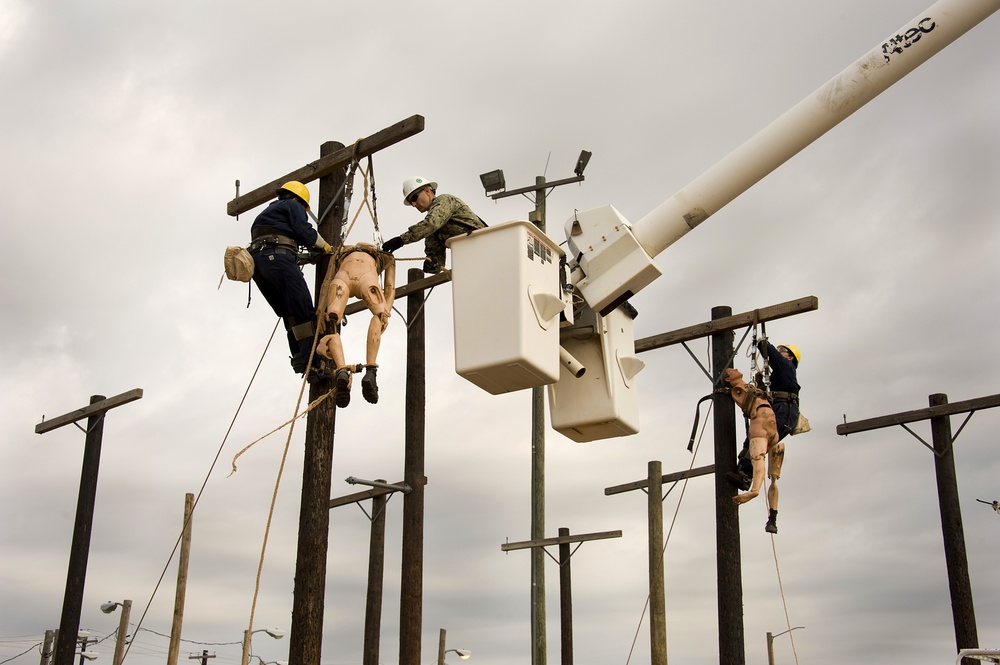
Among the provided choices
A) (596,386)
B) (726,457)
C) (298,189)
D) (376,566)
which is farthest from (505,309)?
(376,566)

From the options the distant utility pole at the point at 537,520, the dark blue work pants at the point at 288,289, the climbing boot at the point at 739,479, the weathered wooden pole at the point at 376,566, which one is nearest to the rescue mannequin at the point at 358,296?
the dark blue work pants at the point at 288,289

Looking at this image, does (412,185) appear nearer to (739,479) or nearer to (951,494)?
(739,479)

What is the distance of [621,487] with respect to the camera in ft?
48.2

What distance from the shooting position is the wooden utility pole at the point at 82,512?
40.7 ft

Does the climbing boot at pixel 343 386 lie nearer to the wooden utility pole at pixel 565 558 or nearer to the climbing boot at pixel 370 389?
the climbing boot at pixel 370 389

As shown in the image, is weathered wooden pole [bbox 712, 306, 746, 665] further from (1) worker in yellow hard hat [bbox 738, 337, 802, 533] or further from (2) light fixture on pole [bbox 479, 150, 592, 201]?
(2) light fixture on pole [bbox 479, 150, 592, 201]

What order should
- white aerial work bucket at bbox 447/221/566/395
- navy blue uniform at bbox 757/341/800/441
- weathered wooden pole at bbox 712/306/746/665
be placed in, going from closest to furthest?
white aerial work bucket at bbox 447/221/566/395 < weathered wooden pole at bbox 712/306/746/665 < navy blue uniform at bbox 757/341/800/441

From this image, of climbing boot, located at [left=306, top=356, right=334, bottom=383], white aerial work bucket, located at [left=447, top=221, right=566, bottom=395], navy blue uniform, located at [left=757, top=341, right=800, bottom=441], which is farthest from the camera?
navy blue uniform, located at [left=757, top=341, right=800, bottom=441]

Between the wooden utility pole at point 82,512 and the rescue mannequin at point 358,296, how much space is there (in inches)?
285

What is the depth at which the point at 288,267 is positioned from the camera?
6715mm

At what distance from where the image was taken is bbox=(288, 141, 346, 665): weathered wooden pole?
6020 millimetres

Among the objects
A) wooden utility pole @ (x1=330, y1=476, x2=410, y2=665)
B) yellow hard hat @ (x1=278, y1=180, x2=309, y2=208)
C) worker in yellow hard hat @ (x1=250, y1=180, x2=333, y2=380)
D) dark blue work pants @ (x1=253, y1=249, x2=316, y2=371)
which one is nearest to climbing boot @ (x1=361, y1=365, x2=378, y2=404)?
worker in yellow hard hat @ (x1=250, y1=180, x2=333, y2=380)

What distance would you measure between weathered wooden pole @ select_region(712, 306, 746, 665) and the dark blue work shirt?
440 cm

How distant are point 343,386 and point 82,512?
8.05 m
